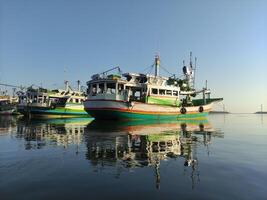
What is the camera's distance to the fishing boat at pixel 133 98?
40.8 metres

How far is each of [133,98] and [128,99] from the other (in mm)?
3600

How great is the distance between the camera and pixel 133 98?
147ft

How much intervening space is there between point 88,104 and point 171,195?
36784 millimetres

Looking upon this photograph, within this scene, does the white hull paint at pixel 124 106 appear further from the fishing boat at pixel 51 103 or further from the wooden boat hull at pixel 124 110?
the fishing boat at pixel 51 103

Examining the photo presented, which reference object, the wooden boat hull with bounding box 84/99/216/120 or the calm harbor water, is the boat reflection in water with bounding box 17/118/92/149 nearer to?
the calm harbor water

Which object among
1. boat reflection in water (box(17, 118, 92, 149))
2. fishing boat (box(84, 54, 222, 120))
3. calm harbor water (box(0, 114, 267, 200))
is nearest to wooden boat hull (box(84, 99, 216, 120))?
fishing boat (box(84, 54, 222, 120))

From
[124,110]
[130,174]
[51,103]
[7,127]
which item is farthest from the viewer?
[51,103]

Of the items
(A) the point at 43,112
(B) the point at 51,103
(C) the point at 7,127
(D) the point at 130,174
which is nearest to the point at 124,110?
(C) the point at 7,127

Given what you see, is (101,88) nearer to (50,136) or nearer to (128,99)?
(128,99)

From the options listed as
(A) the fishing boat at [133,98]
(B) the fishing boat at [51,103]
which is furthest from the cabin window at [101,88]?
(B) the fishing boat at [51,103]

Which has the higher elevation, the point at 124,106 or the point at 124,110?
the point at 124,106

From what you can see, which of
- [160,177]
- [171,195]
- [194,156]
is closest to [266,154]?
[194,156]

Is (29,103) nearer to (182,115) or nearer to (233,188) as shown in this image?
(182,115)

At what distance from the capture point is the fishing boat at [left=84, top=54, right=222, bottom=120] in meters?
40.8
